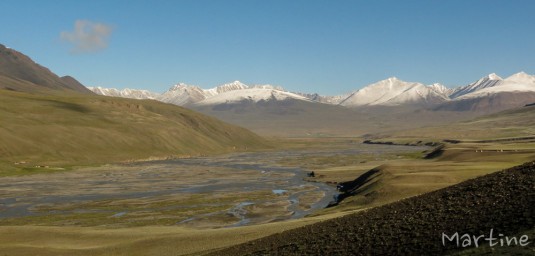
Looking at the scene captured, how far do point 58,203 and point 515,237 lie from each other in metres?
89.2

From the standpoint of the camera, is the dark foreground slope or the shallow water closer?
the dark foreground slope

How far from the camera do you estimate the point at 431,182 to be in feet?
270

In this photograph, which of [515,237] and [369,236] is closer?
[515,237]

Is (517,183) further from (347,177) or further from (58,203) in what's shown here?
(347,177)

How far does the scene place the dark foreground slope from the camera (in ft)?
88.9

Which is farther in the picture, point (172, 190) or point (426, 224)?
point (172, 190)

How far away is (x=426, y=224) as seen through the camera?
30625 mm

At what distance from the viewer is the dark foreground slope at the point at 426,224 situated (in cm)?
2709

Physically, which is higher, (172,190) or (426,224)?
(426,224)

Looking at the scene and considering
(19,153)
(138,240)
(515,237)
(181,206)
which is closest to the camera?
(515,237)

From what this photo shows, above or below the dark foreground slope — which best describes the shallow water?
below

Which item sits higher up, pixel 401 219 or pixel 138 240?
pixel 401 219

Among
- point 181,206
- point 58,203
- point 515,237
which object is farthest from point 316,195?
point 515,237

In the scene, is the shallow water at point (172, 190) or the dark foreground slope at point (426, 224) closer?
the dark foreground slope at point (426, 224)
